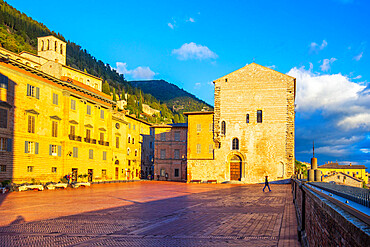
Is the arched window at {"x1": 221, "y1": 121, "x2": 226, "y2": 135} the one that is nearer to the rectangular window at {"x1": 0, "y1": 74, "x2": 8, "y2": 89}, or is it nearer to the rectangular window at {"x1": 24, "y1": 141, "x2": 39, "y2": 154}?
the rectangular window at {"x1": 24, "y1": 141, "x2": 39, "y2": 154}

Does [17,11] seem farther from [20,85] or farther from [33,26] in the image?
[20,85]

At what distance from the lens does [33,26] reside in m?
132

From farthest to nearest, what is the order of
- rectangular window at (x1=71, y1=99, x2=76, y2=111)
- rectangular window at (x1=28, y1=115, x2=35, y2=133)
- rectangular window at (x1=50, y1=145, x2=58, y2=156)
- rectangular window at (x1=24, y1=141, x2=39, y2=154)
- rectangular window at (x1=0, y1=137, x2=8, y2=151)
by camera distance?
rectangular window at (x1=71, y1=99, x2=76, y2=111), rectangular window at (x1=50, y1=145, x2=58, y2=156), rectangular window at (x1=28, y1=115, x2=35, y2=133), rectangular window at (x1=24, y1=141, x2=39, y2=154), rectangular window at (x1=0, y1=137, x2=8, y2=151)

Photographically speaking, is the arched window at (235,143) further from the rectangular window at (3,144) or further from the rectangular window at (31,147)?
the rectangular window at (3,144)

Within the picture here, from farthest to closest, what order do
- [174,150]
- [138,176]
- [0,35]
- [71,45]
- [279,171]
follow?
[71,45]
[0,35]
[138,176]
[174,150]
[279,171]

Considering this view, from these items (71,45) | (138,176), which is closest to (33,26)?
(71,45)

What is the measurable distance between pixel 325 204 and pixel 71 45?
178 meters

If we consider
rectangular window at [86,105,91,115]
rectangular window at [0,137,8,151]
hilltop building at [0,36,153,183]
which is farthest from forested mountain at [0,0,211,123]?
rectangular window at [0,137,8,151]

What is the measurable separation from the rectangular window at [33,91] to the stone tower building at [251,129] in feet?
74.4

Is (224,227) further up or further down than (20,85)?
further down

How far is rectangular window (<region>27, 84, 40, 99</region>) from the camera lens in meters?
34.8

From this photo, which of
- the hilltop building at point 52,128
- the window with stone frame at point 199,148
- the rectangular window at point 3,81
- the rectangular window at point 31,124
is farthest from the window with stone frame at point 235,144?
the rectangular window at point 3,81

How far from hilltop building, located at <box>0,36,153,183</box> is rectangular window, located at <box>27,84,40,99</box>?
0.03 metres

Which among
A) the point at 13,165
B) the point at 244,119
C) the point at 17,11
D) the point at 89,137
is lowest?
the point at 13,165
